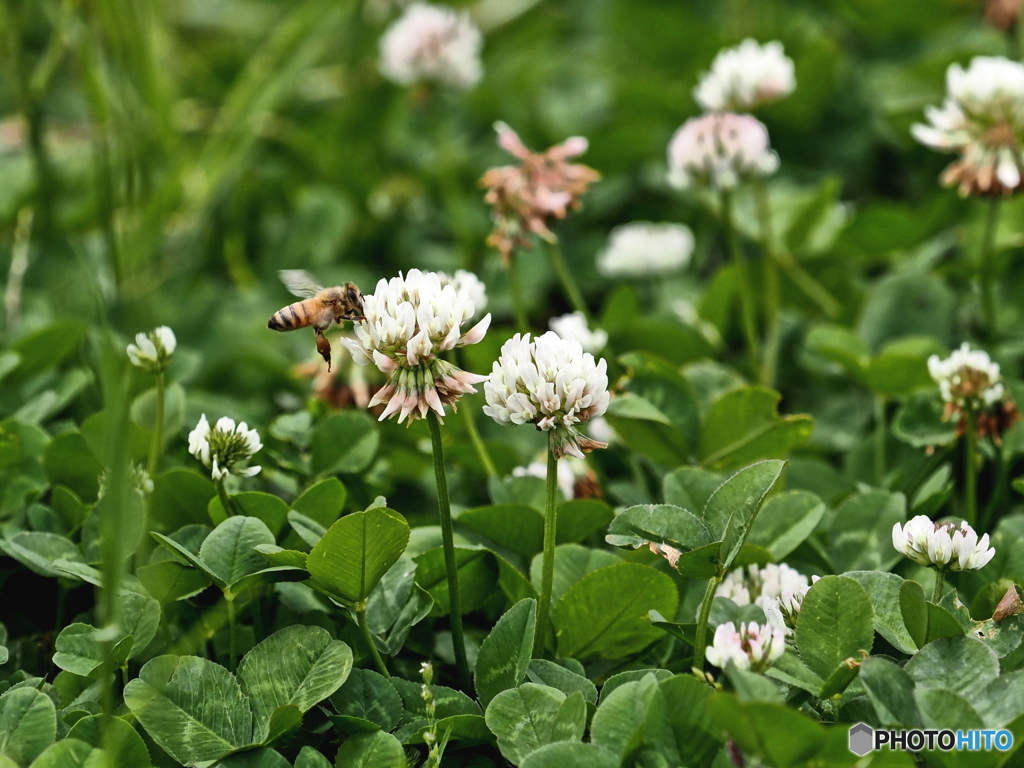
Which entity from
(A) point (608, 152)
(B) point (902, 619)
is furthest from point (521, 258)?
(B) point (902, 619)

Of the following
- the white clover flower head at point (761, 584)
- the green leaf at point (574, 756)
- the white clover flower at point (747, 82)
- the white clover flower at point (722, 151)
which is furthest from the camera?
the white clover flower at point (747, 82)

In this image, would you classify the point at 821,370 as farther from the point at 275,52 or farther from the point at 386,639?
the point at 275,52

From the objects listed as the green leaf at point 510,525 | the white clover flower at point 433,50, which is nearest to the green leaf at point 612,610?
the green leaf at point 510,525

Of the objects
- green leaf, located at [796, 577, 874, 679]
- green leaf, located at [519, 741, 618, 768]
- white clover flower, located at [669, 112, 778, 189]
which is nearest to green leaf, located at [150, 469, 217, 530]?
green leaf, located at [519, 741, 618, 768]

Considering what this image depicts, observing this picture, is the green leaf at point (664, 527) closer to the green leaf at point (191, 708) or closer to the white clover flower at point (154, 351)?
the green leaf at point (191, 708)

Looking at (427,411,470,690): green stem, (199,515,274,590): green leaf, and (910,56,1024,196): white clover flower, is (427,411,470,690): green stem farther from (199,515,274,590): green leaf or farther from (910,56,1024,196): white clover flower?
(910,56,1024,196): white clover flower

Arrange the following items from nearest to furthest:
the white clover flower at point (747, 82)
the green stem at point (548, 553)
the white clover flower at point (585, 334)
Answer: the green stem at point (548, 553) < the white clover flower at point (585, 334) < the white clover flower at point (747, 82)
